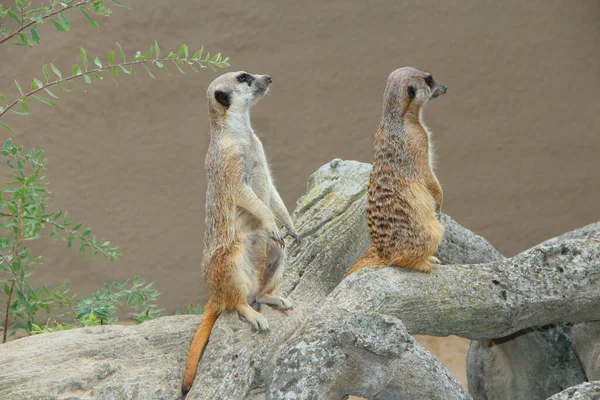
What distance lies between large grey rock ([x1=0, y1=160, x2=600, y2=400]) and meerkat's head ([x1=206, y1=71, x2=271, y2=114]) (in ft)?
2.20

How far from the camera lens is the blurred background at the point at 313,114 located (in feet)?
17.7

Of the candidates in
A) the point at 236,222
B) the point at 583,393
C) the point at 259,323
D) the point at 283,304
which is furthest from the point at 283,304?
the point at 583,393

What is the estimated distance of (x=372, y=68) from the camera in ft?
18.9

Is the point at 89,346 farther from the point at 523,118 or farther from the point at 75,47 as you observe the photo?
the point at 523,118

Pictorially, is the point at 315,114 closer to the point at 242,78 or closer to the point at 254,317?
the point at 242,78

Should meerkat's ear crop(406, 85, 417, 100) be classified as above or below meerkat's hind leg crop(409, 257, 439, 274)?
above

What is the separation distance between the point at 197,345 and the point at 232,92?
840 mm

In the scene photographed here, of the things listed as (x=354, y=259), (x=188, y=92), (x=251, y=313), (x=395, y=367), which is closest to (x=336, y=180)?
(x=354, y=259)

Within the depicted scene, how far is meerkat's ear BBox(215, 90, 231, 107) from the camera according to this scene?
256 centimetres

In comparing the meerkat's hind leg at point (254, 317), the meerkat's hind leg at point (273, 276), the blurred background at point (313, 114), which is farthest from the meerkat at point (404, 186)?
the blurred background at point (313, 114)

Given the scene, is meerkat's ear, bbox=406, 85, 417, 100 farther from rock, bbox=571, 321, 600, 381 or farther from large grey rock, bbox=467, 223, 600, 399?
rock, bbox=571, 321, 600, 381

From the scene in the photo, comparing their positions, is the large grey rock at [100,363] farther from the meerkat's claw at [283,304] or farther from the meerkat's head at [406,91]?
the meerkat's head at [406,91]

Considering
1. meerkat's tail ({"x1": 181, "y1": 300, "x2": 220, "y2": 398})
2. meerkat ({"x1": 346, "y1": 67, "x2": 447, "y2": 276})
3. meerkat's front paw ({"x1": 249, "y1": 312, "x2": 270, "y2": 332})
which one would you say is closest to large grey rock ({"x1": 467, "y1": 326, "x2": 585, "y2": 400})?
meerkat ({"x1": 346, "y1": 67, "x2": 447, "y2": 276})

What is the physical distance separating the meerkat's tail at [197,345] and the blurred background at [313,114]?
10.5 feet
